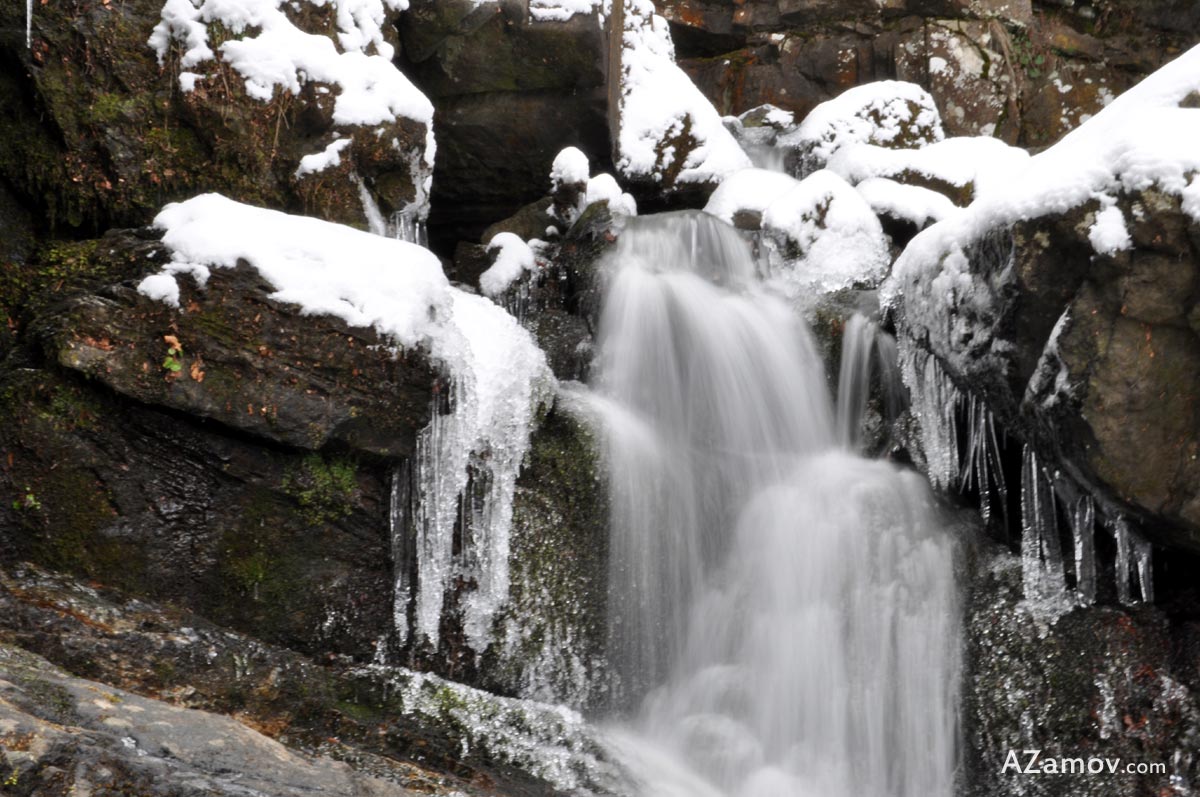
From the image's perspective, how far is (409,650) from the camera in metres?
4.78

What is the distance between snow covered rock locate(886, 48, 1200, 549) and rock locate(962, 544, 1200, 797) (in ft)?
1.81

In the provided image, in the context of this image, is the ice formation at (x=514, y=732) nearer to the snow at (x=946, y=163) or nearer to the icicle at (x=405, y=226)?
the icicle at (x=405, y=226)

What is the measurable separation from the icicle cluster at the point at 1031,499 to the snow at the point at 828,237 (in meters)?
2.24

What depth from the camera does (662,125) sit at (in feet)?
29.5

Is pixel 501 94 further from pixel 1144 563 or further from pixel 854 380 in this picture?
pixel 1144 563

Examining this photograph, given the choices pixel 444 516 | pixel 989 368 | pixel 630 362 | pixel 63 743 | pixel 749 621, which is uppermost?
pixel 630 362

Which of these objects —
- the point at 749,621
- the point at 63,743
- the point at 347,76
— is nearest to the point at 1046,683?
the point at 749,621

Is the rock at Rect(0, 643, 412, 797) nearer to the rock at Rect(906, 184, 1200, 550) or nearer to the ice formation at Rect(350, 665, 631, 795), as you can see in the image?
the ice formation at Rect(350, 665, 631, 795)

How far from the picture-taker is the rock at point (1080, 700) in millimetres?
4449

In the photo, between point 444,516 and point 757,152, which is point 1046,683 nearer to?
point 444,516

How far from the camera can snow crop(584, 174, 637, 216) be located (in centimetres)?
802

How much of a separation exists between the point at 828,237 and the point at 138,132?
4861 millimetres

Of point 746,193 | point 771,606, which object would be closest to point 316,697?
point 771,606

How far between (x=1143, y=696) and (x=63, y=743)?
13.8ft
